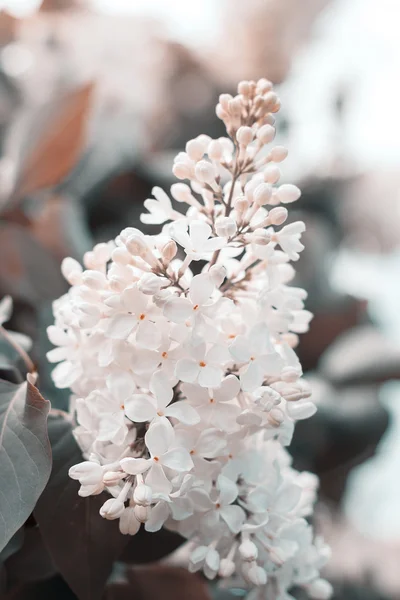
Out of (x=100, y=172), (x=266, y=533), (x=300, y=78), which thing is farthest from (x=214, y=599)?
(x=300, y=78)

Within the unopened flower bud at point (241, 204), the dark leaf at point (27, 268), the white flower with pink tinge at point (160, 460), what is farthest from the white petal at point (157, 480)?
the dark leaf at point (27, 268)

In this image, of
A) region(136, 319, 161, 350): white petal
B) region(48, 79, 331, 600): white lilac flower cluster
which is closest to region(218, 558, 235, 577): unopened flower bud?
region(48, 79, 331, 600): white lilac flower cluster

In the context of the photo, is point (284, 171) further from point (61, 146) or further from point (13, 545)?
point (13, 545)

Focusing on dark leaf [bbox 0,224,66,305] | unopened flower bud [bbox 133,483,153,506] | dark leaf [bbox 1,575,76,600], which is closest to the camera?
unopened flower bud [bbox 133,483,153,506]

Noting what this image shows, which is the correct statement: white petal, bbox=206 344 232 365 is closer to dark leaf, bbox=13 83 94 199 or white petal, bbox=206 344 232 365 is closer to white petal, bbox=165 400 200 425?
A: white petal, bbox=165 400 200 425

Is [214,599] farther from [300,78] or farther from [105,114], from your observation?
[300,78]

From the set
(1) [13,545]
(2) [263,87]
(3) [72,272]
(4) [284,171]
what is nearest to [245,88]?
(2) [263,87]
